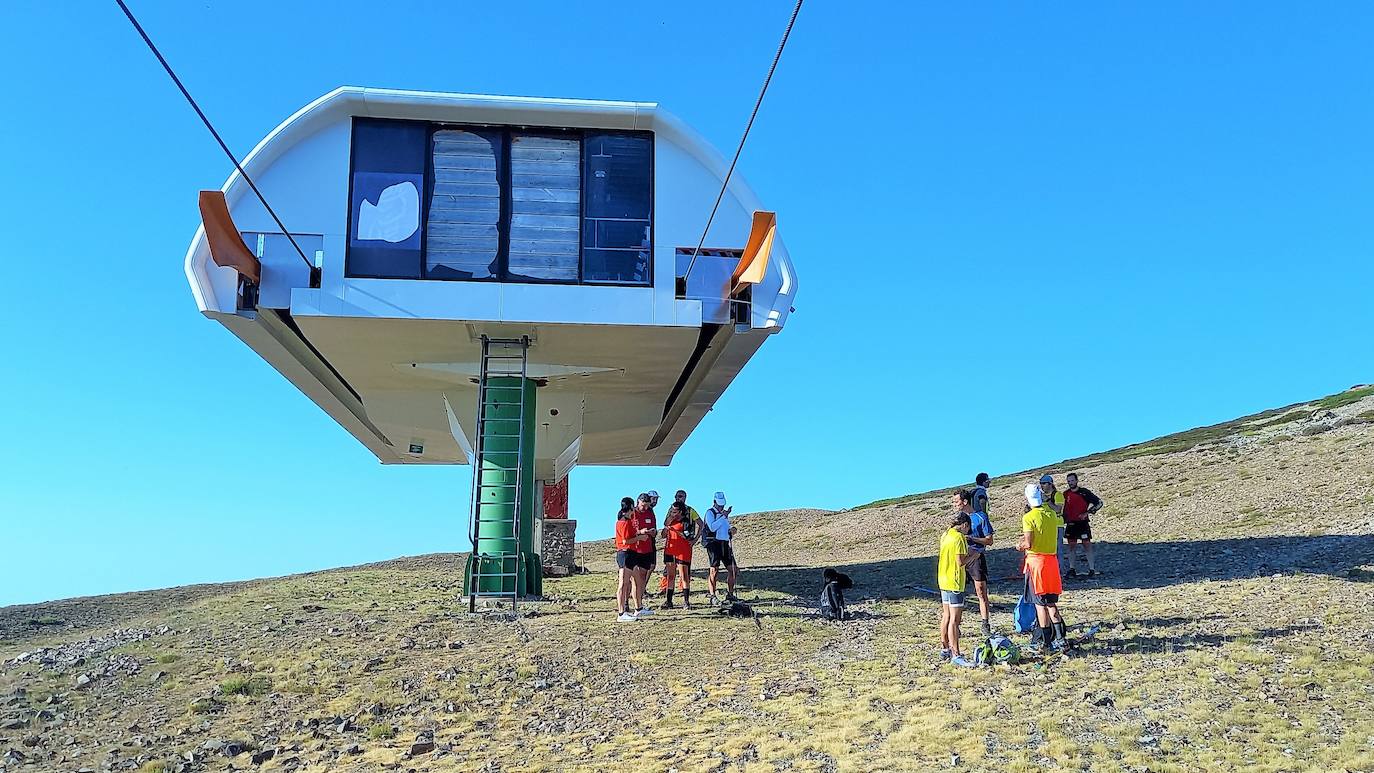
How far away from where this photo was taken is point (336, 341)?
774 inches

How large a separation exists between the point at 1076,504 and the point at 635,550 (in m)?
7.28

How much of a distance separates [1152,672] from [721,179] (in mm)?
11775

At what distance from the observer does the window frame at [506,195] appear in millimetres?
18250

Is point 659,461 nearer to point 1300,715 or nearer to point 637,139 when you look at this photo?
point 637,139

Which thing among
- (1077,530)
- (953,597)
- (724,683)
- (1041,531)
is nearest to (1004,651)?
(953,597)

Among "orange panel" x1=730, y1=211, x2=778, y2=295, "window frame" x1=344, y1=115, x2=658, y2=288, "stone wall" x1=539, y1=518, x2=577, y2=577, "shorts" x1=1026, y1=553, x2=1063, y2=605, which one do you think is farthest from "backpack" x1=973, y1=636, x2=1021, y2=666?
"stone wall" x1=539, y1=518, x2=577, y2=577

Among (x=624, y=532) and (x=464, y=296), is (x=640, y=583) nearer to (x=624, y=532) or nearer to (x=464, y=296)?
(x=624, y=532)

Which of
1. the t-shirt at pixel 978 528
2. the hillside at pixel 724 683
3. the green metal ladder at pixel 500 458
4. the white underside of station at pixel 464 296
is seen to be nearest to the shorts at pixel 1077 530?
the hillside at pixel 724 683

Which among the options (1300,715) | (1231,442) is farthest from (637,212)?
(1231,442)

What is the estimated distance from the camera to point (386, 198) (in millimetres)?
18422

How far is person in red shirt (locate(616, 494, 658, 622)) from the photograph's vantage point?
15.1 m

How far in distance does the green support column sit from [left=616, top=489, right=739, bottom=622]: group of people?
10.1ft

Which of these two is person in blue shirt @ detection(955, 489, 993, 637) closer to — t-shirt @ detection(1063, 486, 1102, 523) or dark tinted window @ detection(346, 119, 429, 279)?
t-shirt @ detection(1063, 486, 1102, 523)

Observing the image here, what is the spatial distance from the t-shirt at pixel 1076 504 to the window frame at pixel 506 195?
7.83m
